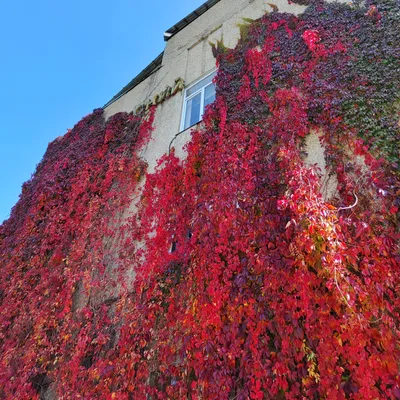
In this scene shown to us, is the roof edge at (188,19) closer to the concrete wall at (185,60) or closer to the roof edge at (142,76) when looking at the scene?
the concrete wall at (185,60)

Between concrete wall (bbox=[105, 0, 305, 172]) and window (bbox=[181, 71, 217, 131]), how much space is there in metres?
0.16

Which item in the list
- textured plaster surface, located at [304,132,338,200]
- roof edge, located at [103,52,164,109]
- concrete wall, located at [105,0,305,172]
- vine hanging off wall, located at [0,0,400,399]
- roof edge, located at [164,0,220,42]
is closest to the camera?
vine hanging off wall, located at [0,0,400,399]

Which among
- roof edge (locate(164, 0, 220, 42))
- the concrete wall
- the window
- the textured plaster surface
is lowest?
the textured plaster surface

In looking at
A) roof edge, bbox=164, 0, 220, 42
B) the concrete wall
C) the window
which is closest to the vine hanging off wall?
the concrete wall

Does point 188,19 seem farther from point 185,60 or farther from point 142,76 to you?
point 142,76

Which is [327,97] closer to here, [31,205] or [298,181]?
[298,181]

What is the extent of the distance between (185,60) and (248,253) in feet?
23.9

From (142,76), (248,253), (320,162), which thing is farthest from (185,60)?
(248,253)

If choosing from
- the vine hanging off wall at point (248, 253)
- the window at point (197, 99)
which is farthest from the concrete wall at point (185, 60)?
the vine hanging off wall at point (248, 253)

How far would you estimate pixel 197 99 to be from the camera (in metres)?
8.27

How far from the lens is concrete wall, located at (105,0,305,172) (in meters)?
7.79

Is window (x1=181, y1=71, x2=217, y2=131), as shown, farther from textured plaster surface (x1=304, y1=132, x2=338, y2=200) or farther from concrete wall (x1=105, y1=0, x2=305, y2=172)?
textured plaster surface (x1=304, y1=132, x2=338, y2=200)

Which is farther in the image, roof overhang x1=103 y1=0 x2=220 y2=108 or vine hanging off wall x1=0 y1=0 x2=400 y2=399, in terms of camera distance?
roof overhang x1=103 y1=0 x2=220 y2=108

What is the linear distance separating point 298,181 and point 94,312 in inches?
168
